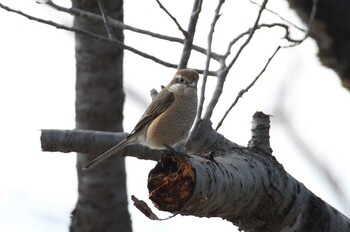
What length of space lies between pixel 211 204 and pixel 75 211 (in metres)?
2.18

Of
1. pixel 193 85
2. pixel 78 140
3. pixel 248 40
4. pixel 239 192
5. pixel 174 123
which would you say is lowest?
pixel 239 192

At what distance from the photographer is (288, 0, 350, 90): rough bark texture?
296cm

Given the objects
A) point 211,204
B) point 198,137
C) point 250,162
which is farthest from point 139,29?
point 211,204

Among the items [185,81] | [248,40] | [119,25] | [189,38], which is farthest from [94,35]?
[185,81]

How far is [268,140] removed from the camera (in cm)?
354

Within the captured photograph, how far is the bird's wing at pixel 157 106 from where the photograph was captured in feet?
16.3

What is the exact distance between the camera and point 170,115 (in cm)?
490

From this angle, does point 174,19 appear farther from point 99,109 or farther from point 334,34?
point 334,34

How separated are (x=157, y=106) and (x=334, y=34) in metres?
2.07

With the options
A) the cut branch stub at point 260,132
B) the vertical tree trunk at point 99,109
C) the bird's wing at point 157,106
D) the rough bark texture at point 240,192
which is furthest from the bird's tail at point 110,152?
the cut branch stub at point 260,132

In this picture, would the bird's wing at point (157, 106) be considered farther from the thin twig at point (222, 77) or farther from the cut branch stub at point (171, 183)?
the cut branch stub at point (171, 183)

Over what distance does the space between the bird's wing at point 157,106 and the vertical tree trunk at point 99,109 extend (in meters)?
0.14

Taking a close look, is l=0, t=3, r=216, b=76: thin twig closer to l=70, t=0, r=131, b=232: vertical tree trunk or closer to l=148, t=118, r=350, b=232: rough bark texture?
l=70, t=0, r=131, b=232: vertical tree trunk

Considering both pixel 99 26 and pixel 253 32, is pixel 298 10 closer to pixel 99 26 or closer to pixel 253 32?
pixel 253 32
